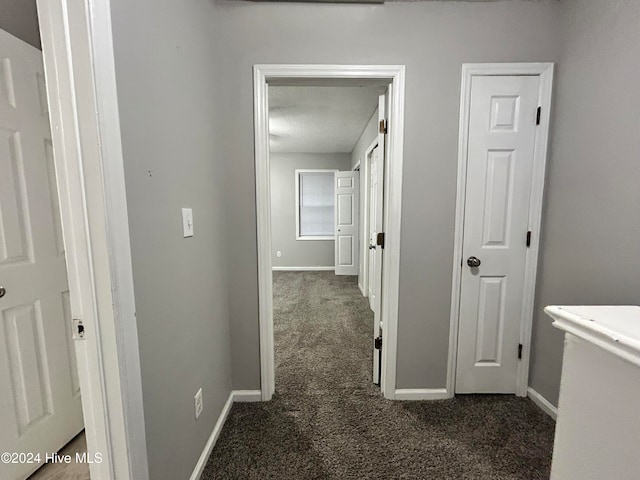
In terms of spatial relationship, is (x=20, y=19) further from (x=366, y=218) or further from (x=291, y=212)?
(x=291, y=212)

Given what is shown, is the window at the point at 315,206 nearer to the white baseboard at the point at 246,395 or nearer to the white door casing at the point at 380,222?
the white door casing at the point at 380,222

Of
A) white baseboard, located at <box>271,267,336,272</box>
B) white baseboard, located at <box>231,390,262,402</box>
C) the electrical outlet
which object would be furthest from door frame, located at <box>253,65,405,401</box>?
white baseboard, located at <box>271,267,336,272</box>

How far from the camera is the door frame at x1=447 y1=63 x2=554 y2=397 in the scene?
1.50m

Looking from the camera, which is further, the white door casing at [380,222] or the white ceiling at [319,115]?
the white ceiling at [319,115]

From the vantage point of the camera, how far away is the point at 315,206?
5.67m

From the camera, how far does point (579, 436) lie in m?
0.73

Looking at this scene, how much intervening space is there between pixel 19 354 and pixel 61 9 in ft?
4.53

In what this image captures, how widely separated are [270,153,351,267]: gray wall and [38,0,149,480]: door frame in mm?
4597

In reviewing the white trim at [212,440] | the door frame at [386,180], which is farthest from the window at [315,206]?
the white trim at [212,440]

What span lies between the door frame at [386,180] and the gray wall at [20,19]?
40.0 inches

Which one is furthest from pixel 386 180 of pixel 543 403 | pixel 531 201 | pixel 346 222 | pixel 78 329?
pixel 346 222

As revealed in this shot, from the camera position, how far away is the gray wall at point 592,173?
1.17 m

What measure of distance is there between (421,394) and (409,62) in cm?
207

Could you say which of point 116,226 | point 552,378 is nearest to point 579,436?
point 552,378
